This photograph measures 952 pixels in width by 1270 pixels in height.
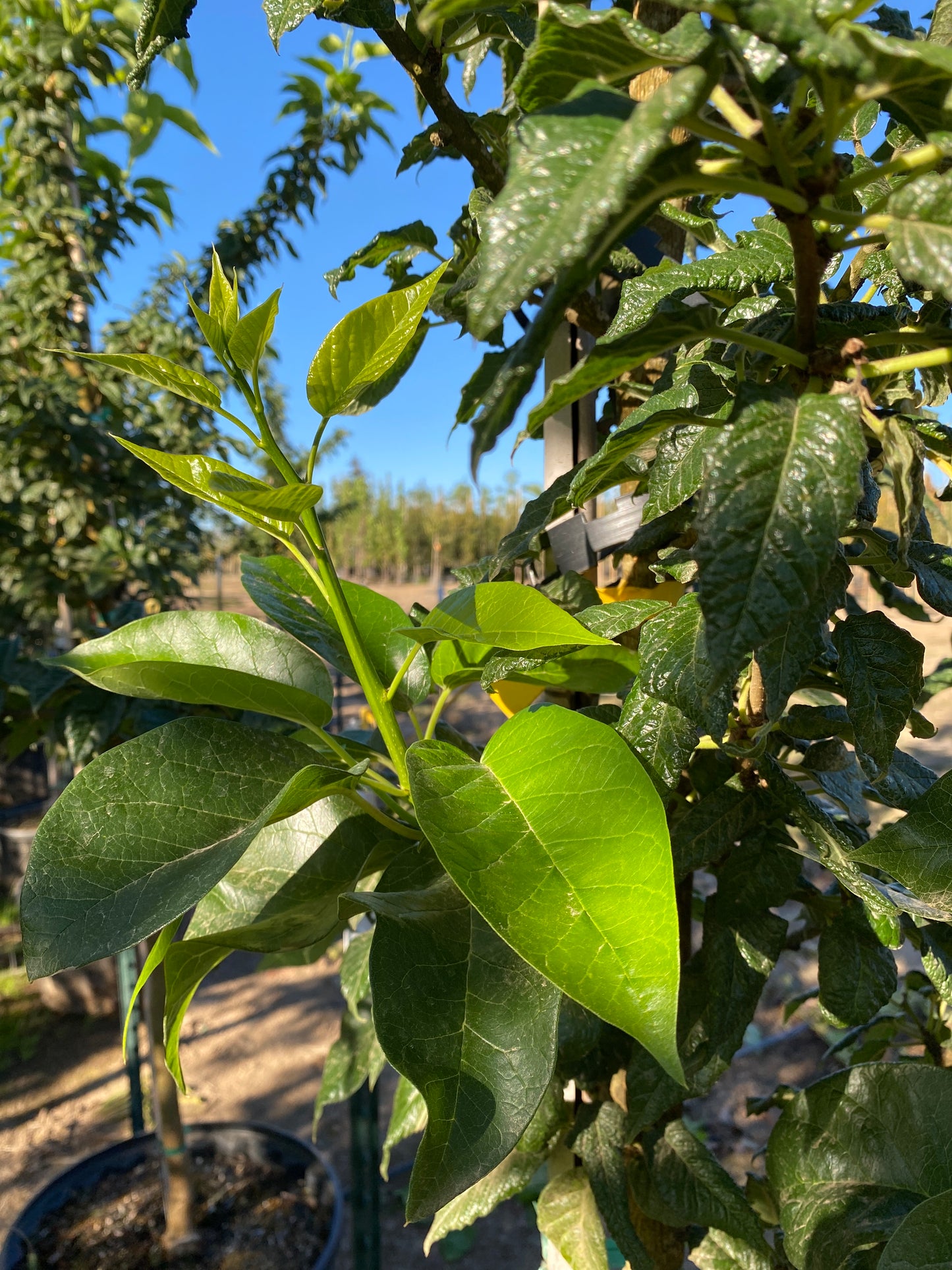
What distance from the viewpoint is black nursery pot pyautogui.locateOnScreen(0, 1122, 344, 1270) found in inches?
57.9

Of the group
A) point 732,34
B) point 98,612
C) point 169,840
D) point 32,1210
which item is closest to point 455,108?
point 732,34

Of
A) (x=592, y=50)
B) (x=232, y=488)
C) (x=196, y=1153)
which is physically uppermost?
(x=592, y=50)

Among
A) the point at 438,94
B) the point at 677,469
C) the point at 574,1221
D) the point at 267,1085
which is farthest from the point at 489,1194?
the point at 267,1085

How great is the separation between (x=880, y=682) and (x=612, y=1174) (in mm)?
402

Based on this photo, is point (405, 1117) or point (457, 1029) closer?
point (457, 1029)

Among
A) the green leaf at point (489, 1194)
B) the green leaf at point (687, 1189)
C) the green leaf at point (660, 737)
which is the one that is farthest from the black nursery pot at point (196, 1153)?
the green leaf at point (660, 737)

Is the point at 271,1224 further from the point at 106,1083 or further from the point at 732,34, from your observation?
the point at 732,34

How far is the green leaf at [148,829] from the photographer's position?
1.25ft

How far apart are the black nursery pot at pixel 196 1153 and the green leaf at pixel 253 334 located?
1590 millimetres

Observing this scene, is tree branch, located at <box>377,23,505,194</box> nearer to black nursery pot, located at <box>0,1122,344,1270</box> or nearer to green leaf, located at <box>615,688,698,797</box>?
green leaf, located at <box>615,688,698,797</box>

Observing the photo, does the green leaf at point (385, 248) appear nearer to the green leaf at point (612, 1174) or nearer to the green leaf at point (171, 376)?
the green leaf at point (171, 376)

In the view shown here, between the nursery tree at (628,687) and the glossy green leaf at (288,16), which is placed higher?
the glossy green leaf at (288,16)

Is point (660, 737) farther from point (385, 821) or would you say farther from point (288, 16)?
point (288, 16)

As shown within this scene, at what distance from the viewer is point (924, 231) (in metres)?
0.25
